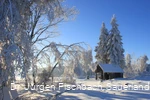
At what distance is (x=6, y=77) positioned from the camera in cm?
725

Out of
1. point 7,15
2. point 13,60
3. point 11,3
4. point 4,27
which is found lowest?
point 13,60

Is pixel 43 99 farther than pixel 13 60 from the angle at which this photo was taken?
Yes

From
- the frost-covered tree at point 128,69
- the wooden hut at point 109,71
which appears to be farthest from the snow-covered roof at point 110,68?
the frost-covered tree at point 128,69

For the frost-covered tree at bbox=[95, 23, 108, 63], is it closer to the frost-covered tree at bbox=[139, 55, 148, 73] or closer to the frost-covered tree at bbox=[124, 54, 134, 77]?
the frost-covered tree at bbox=[124, 54, 134, 77]

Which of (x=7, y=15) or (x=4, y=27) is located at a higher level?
(x=7, y=15)

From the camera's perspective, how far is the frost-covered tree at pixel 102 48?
43125mm

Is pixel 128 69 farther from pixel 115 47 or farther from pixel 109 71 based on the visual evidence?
pixel 109 71

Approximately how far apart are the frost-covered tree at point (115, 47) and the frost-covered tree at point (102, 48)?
1.63 meters

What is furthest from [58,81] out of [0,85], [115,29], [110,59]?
[115,29]

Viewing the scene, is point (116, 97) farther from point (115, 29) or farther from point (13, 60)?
point (115, 29)

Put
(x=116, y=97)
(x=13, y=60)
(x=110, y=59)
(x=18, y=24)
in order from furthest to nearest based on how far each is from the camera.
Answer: (x=110, y=59), (x=116, y=97), (x=18, y=24), (x=13, y=60)

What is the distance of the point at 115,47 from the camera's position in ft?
133

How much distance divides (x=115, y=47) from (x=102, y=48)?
3.54m

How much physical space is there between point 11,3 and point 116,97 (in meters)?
8.12
